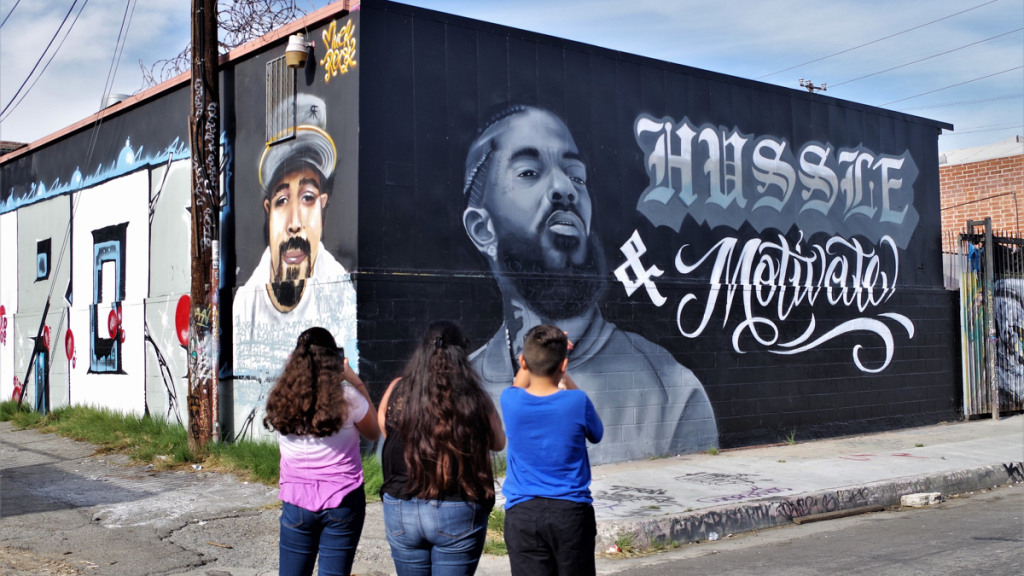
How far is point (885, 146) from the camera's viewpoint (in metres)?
14.5

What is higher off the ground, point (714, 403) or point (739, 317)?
point (739, 317)

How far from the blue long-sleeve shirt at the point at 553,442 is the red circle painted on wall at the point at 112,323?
11234 millimetres

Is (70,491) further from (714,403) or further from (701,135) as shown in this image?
(701,135)

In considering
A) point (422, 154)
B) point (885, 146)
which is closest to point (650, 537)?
point (422, 154)

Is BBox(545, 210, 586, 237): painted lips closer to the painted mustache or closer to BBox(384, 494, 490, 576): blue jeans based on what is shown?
the painted mustache

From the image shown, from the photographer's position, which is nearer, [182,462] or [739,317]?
[182,462]

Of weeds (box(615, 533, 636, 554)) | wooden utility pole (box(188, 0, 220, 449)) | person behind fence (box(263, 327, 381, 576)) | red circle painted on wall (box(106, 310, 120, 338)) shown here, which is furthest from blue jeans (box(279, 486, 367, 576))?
red circle painted on wall (box(106, 310, 120, 338))

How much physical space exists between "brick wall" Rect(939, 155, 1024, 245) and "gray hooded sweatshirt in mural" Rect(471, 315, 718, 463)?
10709mm

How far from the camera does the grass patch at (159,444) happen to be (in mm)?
9352

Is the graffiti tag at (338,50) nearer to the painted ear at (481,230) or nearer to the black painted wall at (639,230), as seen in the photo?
the black painted wall at (639,230)

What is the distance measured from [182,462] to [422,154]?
4453 millimetres

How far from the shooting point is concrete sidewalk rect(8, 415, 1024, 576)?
7020mm

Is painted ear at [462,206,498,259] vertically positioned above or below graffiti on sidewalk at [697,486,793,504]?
above

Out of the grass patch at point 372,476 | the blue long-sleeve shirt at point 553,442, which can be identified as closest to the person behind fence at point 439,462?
the blue long-sleeve shirt at point 553,442
